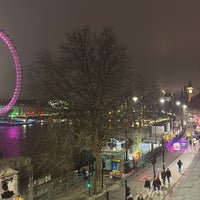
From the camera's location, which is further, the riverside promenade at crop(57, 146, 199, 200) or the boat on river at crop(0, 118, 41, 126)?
the boat on river at crop(0, 118, 41, 126)

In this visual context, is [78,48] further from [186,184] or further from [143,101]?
[186,184]

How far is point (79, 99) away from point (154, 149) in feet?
65.6

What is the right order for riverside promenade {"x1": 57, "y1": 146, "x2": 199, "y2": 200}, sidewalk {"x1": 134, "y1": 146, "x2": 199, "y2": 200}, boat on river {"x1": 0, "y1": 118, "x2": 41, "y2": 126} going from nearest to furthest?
sidewalk {"x1": 134, "y1": 146, "x2": 199, "y2": 200} → riverside promenade {"x1": 57, "y1": 146, "x2": 199, "y2": 200} → boat on river {"x1": 0, "y1": 118, "x2": 41, "y2": 126}

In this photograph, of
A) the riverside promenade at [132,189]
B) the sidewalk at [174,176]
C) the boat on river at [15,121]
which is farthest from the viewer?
the boat on river at [15,121]

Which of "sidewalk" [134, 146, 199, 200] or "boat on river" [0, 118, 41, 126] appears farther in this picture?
"boat on river" [0, 118, 41, 126]

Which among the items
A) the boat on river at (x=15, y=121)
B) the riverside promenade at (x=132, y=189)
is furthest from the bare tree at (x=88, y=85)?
the boat on river at (x=15, y=121)

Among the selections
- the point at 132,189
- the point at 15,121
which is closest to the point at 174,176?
the point at 132,189

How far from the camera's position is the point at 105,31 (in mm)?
28578

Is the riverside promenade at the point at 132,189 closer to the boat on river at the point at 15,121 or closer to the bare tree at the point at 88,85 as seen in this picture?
the bare tree at the point at 88,85

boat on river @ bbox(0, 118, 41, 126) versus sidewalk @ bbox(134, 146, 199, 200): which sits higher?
boat on river @ bbox(0, 118, 41, 126)

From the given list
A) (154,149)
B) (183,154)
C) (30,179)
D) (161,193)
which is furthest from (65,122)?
(183,154)

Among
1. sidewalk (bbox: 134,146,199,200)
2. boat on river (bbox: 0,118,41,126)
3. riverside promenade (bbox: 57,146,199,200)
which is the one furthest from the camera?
boat on river (bbox: 0,118,41,126)

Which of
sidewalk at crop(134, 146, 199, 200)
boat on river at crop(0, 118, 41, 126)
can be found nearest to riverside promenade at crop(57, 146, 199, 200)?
sidewalk at crop(134, 146, 199, 200)

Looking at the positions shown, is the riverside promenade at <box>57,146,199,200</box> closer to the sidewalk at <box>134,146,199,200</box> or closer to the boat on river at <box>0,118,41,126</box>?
the sidewalk at <box>134,146,199,200</box>
